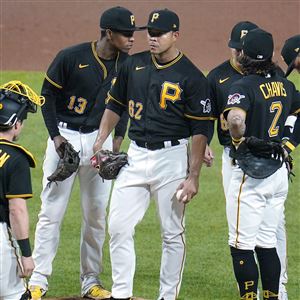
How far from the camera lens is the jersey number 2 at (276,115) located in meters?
6.24

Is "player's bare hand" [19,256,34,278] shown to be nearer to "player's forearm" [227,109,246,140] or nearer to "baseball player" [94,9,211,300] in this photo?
"baseball player" [94,9,211,300]

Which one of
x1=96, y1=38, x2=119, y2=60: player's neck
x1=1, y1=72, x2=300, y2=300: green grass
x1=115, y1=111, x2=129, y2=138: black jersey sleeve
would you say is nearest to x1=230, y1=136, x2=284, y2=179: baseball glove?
x1=115, y1=111, x2=129, y2=138: black jersey sleeve

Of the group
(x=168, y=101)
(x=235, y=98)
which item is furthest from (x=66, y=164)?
(x=235, y=98)

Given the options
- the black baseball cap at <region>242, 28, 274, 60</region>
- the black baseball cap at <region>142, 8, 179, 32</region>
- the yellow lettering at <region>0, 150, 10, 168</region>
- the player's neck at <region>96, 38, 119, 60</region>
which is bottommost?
the yellow lettering at <region>0, 150, 10, 168</region>

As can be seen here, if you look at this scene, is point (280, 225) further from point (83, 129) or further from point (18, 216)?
point (18, 216)

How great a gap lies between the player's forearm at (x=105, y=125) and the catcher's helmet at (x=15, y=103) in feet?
3.88

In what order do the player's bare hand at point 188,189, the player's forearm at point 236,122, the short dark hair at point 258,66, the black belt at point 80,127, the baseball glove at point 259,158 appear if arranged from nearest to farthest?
the player's forearm at point 236,122 < the baseball glove at point 259,158 < the short dark hair at point 258,66 < the player's bare hand at point 188,189 < the black belt at point 80,127

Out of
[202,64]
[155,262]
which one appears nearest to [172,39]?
[155,262]

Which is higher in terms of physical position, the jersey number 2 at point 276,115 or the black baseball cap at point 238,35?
the black baseball cap at point 238,35

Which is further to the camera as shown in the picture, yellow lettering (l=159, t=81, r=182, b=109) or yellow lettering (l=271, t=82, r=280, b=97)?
yellow lettering (l=159, t=81, r=182, b=109)

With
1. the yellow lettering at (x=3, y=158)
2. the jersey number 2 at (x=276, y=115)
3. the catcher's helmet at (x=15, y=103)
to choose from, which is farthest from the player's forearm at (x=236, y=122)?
the yellow lettering at (x=3, y=158)

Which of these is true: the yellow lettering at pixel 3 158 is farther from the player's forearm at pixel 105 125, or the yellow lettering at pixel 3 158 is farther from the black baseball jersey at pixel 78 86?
the black baseball jersey at pixel 78 86

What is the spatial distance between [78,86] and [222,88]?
1063mm

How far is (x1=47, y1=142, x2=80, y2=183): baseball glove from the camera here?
692 centimetres
